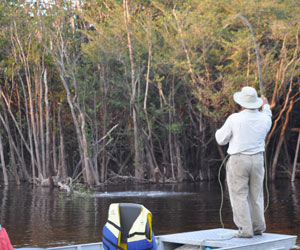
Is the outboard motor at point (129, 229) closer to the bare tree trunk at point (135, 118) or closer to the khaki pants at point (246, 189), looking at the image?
the khaki pants at point (246, 189)

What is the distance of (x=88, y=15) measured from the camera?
88.3 ft

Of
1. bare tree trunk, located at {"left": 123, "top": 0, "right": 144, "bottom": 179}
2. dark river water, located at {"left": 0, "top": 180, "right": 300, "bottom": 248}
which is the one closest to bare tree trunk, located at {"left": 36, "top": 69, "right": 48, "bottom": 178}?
bare tree trunk, located at {"left": 123, "top": 0, "right": 144, "bottom": 179}

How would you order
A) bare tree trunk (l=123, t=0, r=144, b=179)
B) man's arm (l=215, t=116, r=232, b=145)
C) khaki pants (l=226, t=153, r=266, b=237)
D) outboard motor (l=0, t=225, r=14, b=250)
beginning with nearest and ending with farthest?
outboard motor (l=0, t=225, r=14, b=250) → khaki pants (l=226, t=153, r=266, b=237) → man's arm (l=215, t=116, r=232, b=145) → bare tree trunk (l=123, t=0, r=144, b=179)

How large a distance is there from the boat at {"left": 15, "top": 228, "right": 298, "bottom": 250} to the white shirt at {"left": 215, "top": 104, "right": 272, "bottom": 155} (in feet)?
3.37

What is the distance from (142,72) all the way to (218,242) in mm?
20784

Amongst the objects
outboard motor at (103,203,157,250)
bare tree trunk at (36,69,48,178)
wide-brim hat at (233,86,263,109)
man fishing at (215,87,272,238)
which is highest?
bare tree trunk at (36,69,48,178)

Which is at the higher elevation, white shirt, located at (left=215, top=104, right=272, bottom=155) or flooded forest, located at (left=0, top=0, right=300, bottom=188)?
flooded forest, located at (left=0, top=0, right=300, bottom=188)

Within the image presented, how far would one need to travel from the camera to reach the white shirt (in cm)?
758

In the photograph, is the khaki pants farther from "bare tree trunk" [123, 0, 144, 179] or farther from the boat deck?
"bare tree trunk" [123, 0, 144, 179]

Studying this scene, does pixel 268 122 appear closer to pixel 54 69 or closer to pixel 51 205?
pixel 51 205

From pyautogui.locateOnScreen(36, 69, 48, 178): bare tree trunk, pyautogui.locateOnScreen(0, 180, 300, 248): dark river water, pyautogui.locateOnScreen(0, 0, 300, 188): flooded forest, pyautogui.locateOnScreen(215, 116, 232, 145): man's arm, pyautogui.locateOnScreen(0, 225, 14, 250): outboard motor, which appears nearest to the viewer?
pyautogui.locateOnScreen(0, 225, 14, 250): outboard motor

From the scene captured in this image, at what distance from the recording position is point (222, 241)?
7.43 m

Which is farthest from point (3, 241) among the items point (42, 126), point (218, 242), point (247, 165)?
point (42, 126)

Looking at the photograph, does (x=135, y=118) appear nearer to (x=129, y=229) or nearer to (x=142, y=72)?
(x=142, y=72)
